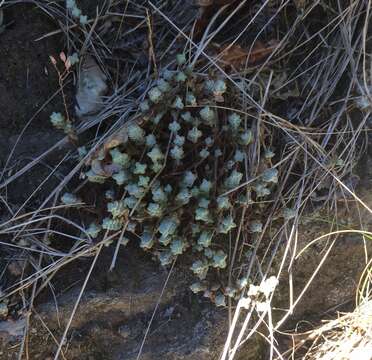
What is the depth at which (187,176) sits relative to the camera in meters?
2.03

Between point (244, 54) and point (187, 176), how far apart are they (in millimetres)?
595

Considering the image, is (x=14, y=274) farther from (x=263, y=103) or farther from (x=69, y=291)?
(x=263, y=103)

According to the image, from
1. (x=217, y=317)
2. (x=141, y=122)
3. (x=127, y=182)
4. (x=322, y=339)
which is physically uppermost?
(x=141, y=122)

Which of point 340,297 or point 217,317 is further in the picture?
point 340,297

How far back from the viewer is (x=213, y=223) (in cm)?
207

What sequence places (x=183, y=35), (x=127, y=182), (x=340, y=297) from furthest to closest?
(x=340, y=297), (x=183, y=35), (x=127, y=182)

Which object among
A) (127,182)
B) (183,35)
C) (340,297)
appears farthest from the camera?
(340,297)

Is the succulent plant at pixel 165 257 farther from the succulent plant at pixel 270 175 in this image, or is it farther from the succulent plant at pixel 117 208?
the succulent plant at pixel 270 175

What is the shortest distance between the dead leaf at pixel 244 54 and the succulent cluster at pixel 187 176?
145mm

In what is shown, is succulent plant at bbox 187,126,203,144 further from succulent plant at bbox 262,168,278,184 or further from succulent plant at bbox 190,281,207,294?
succulent plant at bbox 190,281,207,294

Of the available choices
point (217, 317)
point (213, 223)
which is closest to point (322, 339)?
point (217, 317)

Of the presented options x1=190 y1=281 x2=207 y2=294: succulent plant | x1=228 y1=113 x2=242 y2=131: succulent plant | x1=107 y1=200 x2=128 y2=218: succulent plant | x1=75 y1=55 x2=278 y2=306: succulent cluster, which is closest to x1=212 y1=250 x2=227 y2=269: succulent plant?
x1=75 y1=55 x2=278 y2=306: succulent cluster

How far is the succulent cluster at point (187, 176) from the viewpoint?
6.60 ft

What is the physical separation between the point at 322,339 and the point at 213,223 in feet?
2.35
